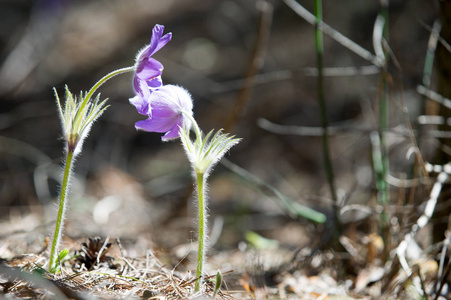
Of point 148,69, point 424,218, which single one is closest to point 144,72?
point 148,69

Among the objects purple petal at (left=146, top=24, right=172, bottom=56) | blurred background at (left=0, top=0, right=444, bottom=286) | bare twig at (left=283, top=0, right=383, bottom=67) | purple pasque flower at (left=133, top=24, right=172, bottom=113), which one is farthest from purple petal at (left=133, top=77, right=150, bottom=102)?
blurred background at (left=0, top=0, right=444, bottom=286)

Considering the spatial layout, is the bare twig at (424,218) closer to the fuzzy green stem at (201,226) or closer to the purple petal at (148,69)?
the fuzzy green stem at (201,226)

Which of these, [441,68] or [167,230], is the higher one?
[441,68]

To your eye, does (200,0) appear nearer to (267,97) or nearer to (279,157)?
(267,97)

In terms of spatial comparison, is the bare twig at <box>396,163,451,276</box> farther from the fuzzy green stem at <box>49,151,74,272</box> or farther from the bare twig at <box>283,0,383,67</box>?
the fuzzy green stem at <box>49,151,74,272</box>

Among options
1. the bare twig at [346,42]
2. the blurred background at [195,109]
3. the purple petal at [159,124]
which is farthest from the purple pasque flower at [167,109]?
the blurred background at [195,109]

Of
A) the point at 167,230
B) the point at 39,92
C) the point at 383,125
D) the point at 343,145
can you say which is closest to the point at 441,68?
the point at 383,125
